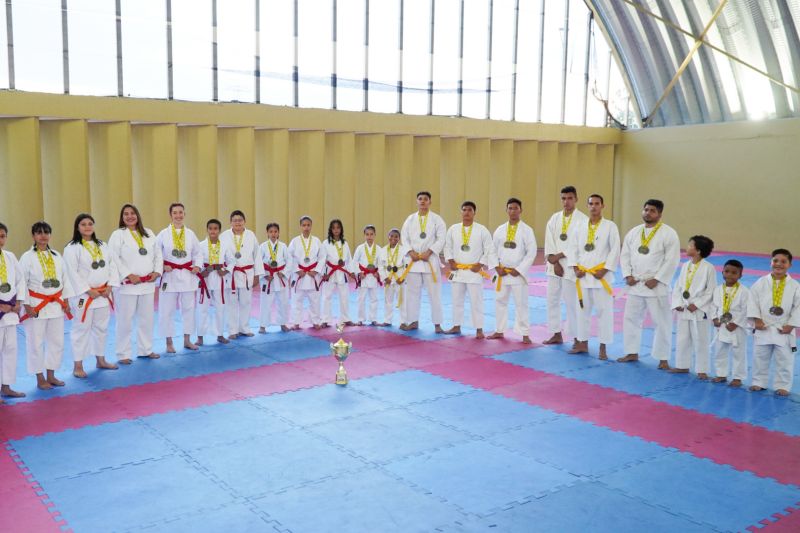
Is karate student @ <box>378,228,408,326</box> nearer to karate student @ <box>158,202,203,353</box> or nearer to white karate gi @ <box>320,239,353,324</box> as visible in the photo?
white karate gi @ <box>320,239,353,324</box>

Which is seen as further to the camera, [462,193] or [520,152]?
[520,152]

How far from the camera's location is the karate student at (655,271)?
733 centimetres

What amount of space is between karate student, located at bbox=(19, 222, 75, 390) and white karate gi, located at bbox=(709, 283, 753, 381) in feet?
20.5

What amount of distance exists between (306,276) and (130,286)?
2.46 meters

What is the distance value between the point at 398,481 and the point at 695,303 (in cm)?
405

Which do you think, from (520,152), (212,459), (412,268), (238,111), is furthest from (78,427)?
(520,152)

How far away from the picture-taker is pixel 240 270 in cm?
853

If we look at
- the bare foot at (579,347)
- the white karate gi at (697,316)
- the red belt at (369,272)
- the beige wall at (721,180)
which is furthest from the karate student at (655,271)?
the beige wall at (721,180)

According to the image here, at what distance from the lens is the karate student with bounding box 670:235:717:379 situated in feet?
22.6

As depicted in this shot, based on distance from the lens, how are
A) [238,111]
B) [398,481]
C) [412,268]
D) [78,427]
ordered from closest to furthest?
[398,481] < [78,427] < [412,268] < [238,111]

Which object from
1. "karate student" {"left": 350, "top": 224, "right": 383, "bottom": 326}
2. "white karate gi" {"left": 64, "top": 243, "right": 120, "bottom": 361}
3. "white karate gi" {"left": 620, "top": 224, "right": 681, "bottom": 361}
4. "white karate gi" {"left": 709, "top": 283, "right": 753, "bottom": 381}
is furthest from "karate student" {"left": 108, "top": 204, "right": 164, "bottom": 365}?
"white karate gi" {"left": 709, "top": 283, "right": 753, "bottom": 381}

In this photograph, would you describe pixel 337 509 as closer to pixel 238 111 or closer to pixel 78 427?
pixel 78 427

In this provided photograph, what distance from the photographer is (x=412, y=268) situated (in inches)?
368

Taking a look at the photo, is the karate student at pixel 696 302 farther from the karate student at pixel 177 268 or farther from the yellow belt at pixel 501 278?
the karate student at pixel 177 268
